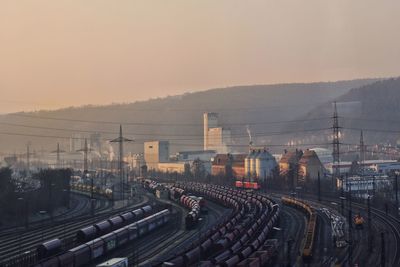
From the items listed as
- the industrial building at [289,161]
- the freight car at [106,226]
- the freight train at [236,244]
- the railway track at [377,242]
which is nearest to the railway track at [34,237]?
the freight car at [106,226]

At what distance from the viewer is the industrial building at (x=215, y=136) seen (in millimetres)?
67812

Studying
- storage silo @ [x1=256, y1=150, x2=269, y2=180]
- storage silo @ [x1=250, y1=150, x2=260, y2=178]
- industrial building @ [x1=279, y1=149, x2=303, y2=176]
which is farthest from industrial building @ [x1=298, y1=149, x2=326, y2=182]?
storage silo @ [x1=250, y1=150, x2=260, y2=178]

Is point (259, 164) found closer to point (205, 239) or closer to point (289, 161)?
point (289, 161)

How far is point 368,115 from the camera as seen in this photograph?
91125 mm

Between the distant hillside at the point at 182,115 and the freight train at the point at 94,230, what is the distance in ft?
233

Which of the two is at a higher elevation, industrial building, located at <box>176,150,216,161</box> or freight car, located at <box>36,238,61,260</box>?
industrial building, located at <box>176,150,216,161</box>

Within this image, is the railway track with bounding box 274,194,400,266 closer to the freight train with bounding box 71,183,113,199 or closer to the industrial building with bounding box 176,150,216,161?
the freight train with bounding box 71,183,113,199

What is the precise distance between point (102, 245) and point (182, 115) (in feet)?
356

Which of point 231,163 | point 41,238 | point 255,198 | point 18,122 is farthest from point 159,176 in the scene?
point 18,122

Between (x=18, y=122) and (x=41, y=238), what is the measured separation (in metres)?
105

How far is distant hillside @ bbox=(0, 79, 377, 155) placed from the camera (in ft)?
349

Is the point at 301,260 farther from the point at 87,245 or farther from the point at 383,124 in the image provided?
the point at 383,124

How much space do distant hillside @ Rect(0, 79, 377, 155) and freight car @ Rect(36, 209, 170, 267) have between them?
239ft

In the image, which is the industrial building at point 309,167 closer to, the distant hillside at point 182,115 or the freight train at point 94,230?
the freight train at point 94,230
